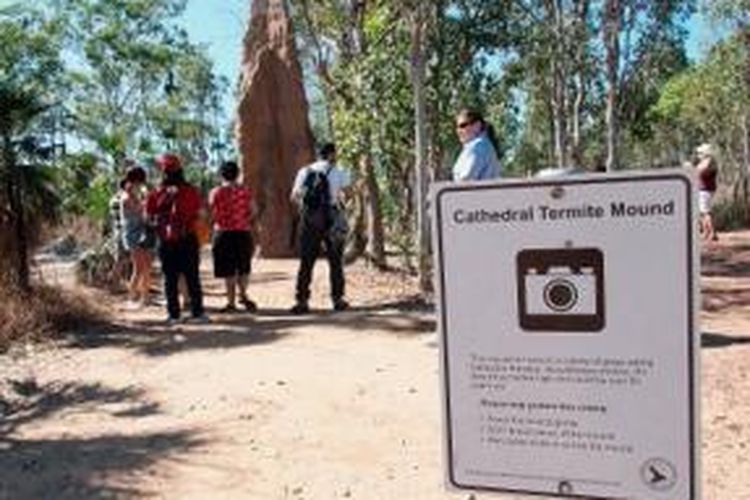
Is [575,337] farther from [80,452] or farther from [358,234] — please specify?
[358,234]

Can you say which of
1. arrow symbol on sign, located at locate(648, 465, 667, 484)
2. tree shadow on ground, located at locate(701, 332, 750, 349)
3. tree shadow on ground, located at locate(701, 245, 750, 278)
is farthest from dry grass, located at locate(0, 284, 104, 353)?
arrow symbol on sign, located at locate(648, 465, 667, 484)

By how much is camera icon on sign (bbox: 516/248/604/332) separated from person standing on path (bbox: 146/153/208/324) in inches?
416

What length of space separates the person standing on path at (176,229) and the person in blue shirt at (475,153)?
4.08 metres

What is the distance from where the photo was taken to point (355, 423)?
8.54 m

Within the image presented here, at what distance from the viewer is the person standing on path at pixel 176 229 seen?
1354 centimetres

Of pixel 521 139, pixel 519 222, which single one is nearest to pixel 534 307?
pixel 519 222

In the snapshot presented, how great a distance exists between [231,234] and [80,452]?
6450 millimetres

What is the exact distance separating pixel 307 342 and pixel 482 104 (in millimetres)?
7287

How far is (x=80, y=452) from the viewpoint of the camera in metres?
8.20

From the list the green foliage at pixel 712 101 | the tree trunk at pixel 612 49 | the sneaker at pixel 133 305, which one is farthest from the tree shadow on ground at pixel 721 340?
the green foliage at pixel 712 101

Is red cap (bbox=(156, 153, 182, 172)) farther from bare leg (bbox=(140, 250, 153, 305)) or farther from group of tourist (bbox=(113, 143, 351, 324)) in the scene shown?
bare leg (bbox=(140, 250, 153, 305))

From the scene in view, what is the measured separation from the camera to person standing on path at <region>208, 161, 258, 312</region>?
14445 mm

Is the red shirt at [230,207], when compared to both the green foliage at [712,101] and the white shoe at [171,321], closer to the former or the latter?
the white shoe at [171,321]

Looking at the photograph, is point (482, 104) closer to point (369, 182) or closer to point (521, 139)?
point (369, 182)
